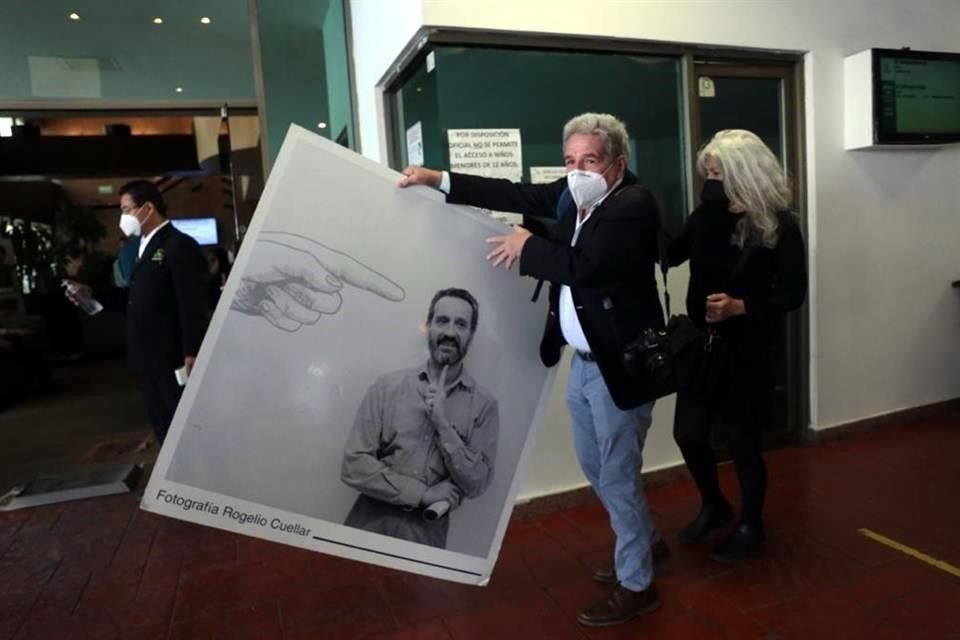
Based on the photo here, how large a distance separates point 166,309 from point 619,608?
2336mm

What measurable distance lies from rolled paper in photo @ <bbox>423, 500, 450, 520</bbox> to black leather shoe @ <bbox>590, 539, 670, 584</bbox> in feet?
2.30

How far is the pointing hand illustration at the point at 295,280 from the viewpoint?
1.72 meters

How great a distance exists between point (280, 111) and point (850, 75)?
124 inches

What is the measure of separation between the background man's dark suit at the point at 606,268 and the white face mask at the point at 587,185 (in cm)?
4

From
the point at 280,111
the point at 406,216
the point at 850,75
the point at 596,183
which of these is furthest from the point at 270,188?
the point at 850,75

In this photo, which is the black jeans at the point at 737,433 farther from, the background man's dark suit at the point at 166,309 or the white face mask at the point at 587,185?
the background man's dark suit at the point at 166,309

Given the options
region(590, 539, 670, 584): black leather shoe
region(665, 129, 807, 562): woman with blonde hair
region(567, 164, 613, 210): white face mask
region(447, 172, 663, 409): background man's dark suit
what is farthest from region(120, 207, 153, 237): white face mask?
region(590, 539, 670, 584): black leather shoe

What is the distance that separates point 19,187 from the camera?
4.09 m

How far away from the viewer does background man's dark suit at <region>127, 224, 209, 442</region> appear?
119 inches

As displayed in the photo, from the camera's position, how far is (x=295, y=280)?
5.82 ft

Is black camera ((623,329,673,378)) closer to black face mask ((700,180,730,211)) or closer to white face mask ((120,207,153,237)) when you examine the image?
black face mask ((700,180,730,211))

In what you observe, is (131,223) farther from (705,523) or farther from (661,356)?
(705,523)

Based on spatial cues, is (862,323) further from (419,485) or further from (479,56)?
(419,485)

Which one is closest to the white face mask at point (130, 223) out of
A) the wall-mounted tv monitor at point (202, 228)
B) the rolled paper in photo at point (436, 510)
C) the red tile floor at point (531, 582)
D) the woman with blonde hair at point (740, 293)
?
the wall-mounted tv monitor at point (202, 228)
